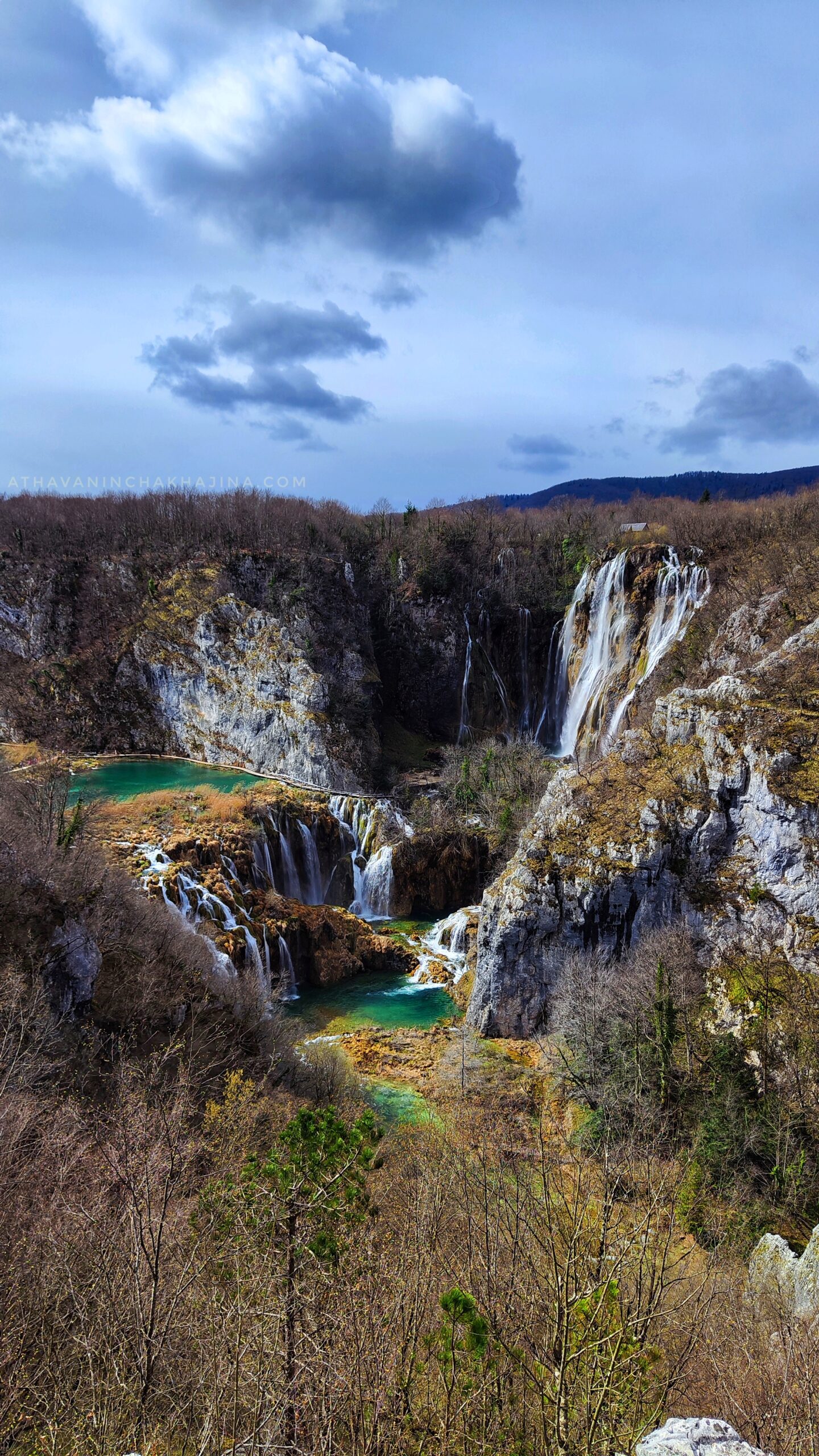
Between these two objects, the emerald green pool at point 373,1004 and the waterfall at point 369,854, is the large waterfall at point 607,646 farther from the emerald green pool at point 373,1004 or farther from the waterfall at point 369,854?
the emerald green pool at point 373,1004

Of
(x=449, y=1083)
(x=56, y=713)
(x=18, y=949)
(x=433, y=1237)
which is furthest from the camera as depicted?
(x=56, y=713)

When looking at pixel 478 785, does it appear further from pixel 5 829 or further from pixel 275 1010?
pixel 5 829

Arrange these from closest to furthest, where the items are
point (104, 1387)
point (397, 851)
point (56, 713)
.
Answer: point (104, 1387) → point (397, 851) → point (56, 713)

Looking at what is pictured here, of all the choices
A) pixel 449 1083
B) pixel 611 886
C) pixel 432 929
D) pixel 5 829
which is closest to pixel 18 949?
pixel 5 829

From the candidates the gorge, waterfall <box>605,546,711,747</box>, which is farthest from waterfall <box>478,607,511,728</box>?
waterfall <box>605,546,711,747</box>

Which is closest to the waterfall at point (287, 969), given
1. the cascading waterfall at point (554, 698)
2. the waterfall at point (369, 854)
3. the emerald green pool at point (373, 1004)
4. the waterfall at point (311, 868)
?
the emerald green pool at point (373, 1004)

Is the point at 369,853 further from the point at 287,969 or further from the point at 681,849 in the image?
the point at 681,849
